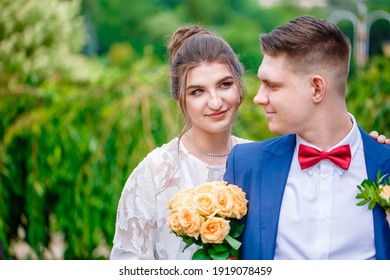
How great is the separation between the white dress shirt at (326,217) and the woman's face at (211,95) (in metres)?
0.55

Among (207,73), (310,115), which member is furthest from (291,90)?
(207,73)

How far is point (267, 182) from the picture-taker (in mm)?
2432

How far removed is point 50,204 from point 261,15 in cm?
325

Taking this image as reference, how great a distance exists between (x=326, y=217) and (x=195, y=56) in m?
0.96

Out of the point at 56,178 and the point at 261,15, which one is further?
the point at 261,15

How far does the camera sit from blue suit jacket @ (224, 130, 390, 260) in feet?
7.71

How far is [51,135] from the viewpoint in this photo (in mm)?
4461

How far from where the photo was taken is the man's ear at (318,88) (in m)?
2.38

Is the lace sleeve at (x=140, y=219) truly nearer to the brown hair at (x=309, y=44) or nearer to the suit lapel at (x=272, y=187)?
the suit lapel at (x=272, y=187)

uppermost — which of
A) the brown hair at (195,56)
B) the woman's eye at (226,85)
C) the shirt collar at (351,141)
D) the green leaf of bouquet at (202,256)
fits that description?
the brown hair at (195,56)

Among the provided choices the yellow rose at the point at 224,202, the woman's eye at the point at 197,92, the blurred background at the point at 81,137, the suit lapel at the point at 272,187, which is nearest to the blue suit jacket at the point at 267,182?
the suit lapel at the point at 272,187

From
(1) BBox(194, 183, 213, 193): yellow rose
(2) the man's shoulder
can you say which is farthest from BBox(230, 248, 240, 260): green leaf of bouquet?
(2) the man's shoulder

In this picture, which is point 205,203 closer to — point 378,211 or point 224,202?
point 224,202
